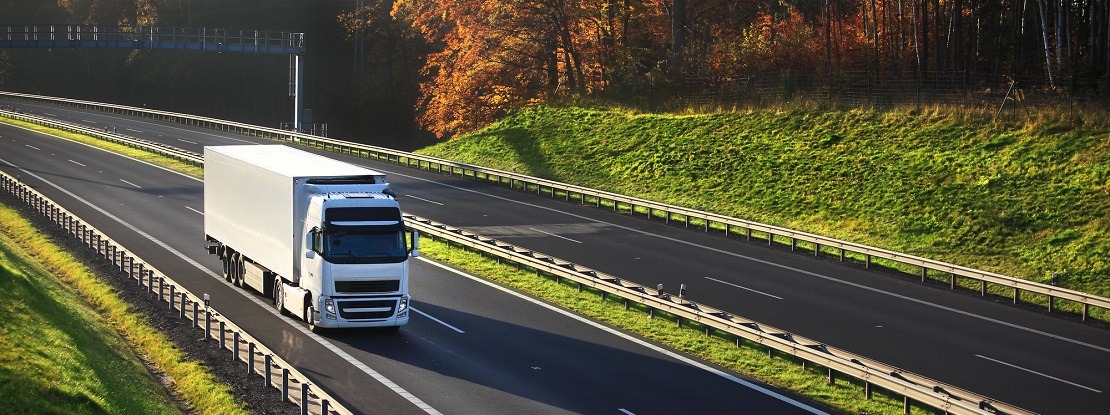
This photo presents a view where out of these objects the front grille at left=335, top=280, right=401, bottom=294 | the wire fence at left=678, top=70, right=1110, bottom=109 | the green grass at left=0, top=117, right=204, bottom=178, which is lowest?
the front grille at left=335, top=280, right=401, bottom=294

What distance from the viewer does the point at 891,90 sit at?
175ft

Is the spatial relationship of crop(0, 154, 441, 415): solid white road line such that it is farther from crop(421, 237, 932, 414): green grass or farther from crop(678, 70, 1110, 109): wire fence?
crop(678, 70, 1110, 109): wire fence

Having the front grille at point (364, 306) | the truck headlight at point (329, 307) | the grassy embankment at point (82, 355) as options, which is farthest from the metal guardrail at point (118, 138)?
the front grille at point (364, 306)

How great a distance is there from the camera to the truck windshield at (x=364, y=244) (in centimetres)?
2462

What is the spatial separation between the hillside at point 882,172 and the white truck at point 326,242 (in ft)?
62.4

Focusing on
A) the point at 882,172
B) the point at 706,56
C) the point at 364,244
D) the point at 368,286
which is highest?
the point at 706,56

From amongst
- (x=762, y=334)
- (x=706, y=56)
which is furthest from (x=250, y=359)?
(x=706, y=56)

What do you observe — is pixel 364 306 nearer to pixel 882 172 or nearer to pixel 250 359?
pixel 250 359

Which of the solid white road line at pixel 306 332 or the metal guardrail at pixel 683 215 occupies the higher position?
the metal guardrail at pixel 683 215

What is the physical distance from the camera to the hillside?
3678 cm

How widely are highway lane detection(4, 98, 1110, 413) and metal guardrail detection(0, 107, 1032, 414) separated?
5.42 ft

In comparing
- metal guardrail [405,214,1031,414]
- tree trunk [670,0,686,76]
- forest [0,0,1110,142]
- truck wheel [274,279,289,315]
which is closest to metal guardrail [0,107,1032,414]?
metal guardrail [405,214,1031,414]

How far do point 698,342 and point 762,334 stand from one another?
1672mm

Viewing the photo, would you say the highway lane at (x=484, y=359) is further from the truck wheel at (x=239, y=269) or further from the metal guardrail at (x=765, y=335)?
the metal guardrail at (x=765, y=335)
